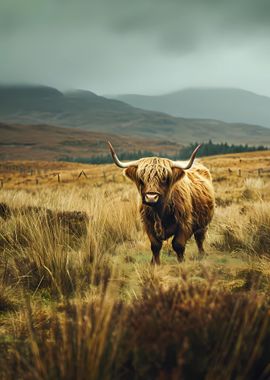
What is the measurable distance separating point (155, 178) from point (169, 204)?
615 mm

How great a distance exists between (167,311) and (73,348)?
0.43 meters

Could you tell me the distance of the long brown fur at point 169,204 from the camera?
459 cm

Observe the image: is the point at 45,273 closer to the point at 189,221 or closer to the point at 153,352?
the point at 189,221

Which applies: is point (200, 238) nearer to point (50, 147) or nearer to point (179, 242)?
point (179, 242)

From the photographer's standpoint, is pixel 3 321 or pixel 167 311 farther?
pixel 3 321

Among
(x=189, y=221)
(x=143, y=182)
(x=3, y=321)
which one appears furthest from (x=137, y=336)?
(x=189, y=221)

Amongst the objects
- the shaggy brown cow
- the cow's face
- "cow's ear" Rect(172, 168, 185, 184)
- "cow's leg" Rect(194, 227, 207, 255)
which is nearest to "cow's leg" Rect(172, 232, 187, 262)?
the shaggy brown cow

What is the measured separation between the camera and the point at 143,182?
463cm

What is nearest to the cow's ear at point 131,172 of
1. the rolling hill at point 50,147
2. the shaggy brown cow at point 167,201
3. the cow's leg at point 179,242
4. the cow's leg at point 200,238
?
the shaggy brown cow at point 167,201

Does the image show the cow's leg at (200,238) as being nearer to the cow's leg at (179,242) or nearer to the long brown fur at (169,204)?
the long brown fur at (169,204)

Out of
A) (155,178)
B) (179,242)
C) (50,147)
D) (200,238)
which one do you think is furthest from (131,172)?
(50,147)

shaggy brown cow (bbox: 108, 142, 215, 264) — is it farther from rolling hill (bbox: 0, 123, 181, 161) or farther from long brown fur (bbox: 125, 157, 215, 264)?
rolling hill (bbox: 0, 123, 181, 161)

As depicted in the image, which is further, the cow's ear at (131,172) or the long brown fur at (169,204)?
the cow's ear at (131,172)

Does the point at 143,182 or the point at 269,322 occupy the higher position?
the point at 143,182
